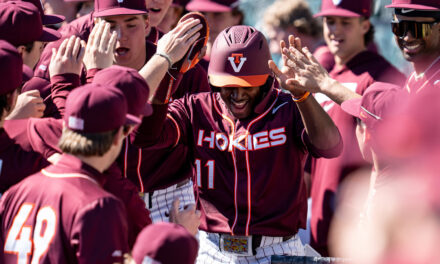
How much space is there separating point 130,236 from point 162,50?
50.3 inches

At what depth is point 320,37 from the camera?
23.4ft

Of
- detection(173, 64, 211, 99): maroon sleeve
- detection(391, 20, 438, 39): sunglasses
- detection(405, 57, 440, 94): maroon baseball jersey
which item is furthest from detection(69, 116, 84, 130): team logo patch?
detection(391, 20, 438, 39): sunglasses

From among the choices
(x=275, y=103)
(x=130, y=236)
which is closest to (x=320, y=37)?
(x=275, y=103)

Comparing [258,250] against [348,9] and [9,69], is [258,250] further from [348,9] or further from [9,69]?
[348,9]

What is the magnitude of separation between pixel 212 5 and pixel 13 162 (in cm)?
401

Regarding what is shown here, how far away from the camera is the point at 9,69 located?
3.35 metres

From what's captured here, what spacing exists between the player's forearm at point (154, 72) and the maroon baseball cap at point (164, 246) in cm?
141

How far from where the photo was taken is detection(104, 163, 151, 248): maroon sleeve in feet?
9.82

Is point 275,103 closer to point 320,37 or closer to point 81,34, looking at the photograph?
point 81,34

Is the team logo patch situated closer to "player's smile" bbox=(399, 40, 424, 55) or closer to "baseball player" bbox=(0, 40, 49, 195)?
"baseball player" bbox=(0, 40, 49, 195)

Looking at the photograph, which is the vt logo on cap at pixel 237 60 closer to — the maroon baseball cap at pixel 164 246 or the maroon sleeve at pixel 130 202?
the maroon sleeve at pixel 130 202

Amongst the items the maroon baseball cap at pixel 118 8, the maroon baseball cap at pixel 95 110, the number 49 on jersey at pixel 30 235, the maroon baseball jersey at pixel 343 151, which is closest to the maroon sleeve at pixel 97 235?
the number 49 on jersey at pixel 30 235

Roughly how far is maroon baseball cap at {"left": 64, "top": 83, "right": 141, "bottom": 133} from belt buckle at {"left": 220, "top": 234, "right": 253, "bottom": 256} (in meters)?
1.39

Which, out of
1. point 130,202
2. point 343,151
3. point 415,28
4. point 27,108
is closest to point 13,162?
point 27,108
